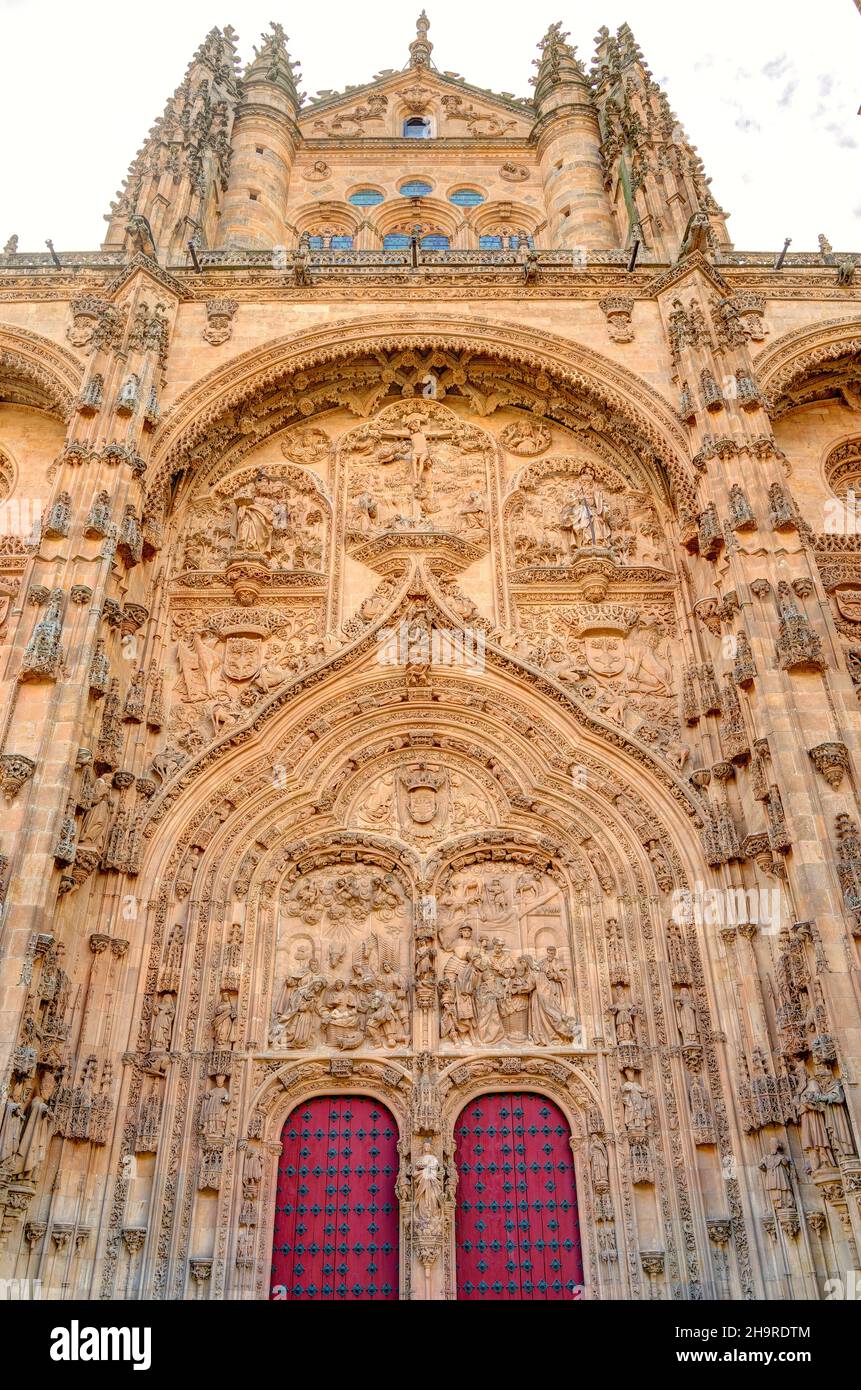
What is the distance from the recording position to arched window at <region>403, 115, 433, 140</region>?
2273 cm

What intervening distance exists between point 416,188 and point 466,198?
3.56 ft

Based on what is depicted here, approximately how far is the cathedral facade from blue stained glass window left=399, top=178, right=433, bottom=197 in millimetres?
4661

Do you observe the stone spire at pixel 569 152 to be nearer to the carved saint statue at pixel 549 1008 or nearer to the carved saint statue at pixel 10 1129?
the carved saint statue at pixel 549 1008

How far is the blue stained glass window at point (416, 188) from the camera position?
69.7 ft

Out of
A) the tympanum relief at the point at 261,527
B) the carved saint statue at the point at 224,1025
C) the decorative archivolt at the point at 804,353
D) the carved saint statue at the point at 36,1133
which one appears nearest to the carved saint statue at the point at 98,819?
the carved saint statue at the point at 224,1025

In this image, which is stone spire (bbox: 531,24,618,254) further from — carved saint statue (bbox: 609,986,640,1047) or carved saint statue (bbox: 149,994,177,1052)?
carved saint statue (bbox: 149,994,177,1052)

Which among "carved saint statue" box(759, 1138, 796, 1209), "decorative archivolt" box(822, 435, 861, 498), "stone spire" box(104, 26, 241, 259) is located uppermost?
"stone spire" box(104, 26, 241, 259)

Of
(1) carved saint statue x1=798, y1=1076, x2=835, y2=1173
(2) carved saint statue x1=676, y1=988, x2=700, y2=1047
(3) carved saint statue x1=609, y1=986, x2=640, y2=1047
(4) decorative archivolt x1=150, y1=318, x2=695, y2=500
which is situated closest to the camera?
(1) carved saint statue x1=798, y1=1076, x2=835, y2=1173

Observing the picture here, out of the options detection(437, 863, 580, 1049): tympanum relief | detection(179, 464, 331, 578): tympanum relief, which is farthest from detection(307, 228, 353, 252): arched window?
detection(437, 863, 580, 1049): tympanum relief

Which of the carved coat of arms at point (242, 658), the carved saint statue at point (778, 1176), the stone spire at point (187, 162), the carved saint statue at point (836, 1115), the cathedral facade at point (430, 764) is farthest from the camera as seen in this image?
the stone spire at point (187, 162)

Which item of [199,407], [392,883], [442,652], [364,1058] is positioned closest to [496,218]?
[199,407]

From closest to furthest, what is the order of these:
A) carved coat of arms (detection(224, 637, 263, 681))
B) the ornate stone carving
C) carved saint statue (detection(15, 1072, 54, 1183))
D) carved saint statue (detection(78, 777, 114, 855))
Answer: carved saint statue (detection(15, 1072, 54, 1183)) → carved saint statue (detection(78, 777, 114, 855)) → carved coat of arms (detection(224, 637, 263, 681)) → the ornate stone carving

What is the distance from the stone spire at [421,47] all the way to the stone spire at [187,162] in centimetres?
449
